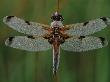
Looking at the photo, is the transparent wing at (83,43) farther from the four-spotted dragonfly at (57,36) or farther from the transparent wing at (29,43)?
the transparent wing at (29,43)

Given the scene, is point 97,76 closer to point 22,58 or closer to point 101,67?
point 101,67

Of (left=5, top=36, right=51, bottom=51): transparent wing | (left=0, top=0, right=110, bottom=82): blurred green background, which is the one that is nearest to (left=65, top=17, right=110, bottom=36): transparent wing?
(left=5, top=36, right=51, bottom=51): transparent wing

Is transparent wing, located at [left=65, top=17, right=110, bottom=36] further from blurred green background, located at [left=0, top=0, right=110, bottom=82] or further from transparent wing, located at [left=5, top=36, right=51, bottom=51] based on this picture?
blurred green background, located at [left=0, top=0, right=110, bottom=82]

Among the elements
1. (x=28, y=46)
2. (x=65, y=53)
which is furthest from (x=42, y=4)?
(x=28, y=46)

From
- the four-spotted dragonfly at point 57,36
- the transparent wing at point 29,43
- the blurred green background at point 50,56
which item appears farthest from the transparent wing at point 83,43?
the blurred green background at point 50,56

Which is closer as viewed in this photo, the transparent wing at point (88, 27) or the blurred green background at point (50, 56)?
the transparent wing at point (88, 27)

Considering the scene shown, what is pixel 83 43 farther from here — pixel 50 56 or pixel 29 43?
pixel 50 56
